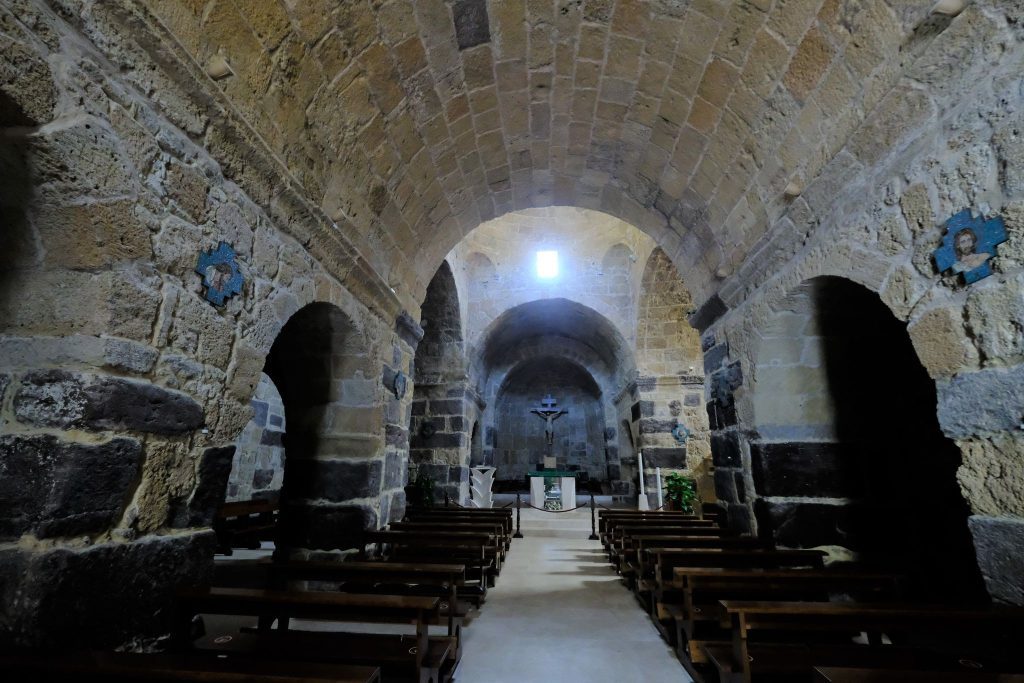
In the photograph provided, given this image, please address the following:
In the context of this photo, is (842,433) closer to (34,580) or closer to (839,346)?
(839,346)

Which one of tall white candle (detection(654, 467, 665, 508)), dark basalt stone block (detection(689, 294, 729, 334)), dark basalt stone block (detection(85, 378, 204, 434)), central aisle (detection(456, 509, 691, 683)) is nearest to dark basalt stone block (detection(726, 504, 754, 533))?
central aisle (detection(456, 509, 691, 683))

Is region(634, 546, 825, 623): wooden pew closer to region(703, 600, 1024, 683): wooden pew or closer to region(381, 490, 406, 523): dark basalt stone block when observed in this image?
region(703, 600, 1024, 683): wooden pew

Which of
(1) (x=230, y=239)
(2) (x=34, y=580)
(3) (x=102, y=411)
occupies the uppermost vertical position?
(1) (x=230, y=239)

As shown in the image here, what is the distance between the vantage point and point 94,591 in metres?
1.54

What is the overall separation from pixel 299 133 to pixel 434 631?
3358 millimetres

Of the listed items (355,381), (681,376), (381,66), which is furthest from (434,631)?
(681,376)

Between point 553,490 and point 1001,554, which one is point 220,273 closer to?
point 1001,554

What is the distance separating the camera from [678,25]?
9.50 feet

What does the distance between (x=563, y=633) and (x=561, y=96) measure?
13.0ft

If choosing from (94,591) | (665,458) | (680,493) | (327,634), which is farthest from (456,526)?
(665,458)

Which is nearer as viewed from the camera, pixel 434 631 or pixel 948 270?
pixel 948 270

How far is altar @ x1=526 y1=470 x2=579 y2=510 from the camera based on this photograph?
9.56 m

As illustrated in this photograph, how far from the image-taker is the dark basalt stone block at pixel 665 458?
894 cm

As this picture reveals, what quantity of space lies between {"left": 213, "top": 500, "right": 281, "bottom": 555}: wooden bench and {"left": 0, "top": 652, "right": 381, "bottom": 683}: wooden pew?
160 inches
